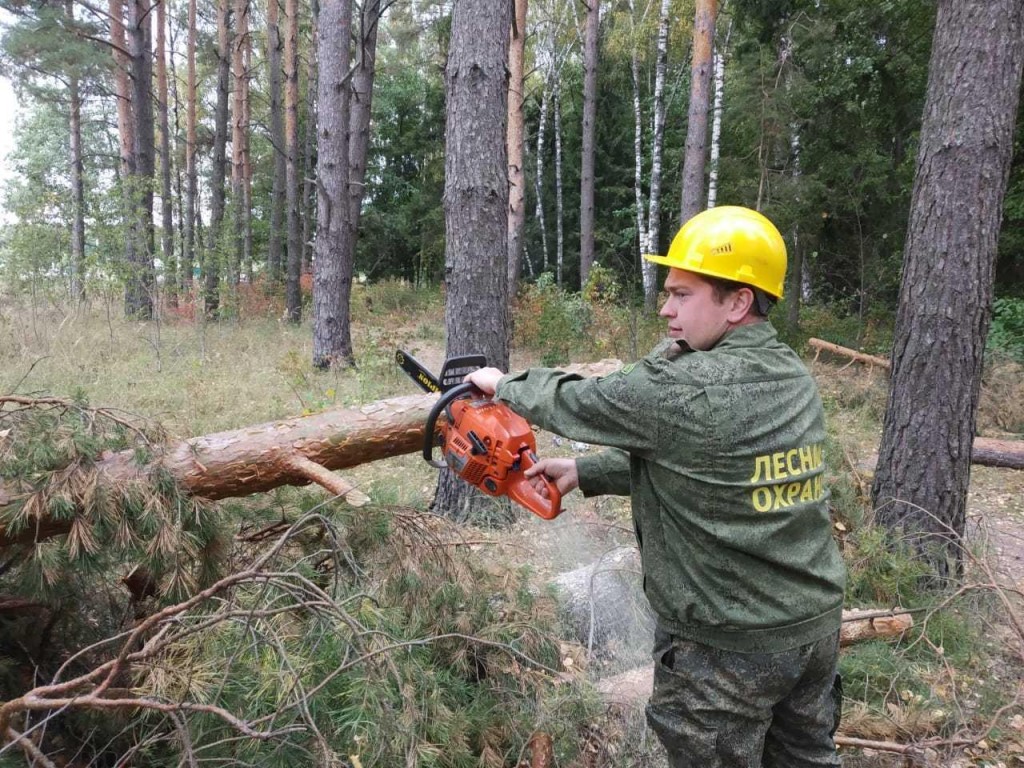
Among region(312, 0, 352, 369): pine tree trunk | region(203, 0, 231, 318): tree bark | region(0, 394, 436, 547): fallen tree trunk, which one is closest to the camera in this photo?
region(0, 394, 436, 547): fallen tree trunk

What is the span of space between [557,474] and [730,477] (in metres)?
0.67

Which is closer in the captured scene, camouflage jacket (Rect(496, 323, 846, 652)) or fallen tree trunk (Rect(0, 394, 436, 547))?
camouflage jacket (Rect(496, 323, 846, 652))

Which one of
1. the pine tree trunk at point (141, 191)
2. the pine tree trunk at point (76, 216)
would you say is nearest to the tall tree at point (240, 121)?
the pine tree trunk at point (141, 191)

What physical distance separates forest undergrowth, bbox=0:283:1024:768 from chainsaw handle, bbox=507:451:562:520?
1.60 feet

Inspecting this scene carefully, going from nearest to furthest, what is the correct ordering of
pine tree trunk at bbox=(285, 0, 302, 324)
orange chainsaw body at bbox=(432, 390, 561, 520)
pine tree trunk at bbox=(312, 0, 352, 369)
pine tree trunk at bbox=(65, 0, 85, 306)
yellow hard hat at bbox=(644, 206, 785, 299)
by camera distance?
yellow hard hat at bbox=(644, 206, 785, 299) < orange chainsaw body at bbox=(432, 390, 561, 520) < pine tree trunk at bbox=(312, 0, 352, 369) < pine tree trunk at bbox=(65, 0, 85, 306) < pine tree trunk at bbox=(285, 0, 302, 324)

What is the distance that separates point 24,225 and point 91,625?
37.8ft

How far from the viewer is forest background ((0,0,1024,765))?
1921 millimetres

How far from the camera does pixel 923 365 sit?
142 inches

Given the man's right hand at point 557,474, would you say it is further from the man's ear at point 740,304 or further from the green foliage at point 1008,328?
the green foliage at point 1008,328

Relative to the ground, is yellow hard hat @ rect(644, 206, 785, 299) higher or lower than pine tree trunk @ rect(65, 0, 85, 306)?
lower

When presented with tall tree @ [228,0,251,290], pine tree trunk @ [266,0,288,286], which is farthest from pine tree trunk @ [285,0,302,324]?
tall tree @ [228,0,251,290]

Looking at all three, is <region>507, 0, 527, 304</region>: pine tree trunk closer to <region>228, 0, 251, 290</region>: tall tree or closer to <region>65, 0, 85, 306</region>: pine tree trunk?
<region>228, 0, 251, 290</region>: tall tree

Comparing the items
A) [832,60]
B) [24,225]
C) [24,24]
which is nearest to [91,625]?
[24,225]

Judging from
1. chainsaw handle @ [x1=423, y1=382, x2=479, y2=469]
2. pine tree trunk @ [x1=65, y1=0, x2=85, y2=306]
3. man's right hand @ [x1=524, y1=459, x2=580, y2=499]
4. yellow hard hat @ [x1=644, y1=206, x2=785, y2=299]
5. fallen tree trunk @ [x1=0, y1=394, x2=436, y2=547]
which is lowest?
fallen tree trunk @ [x1=0, y1=394, x2=436, y2=547]
